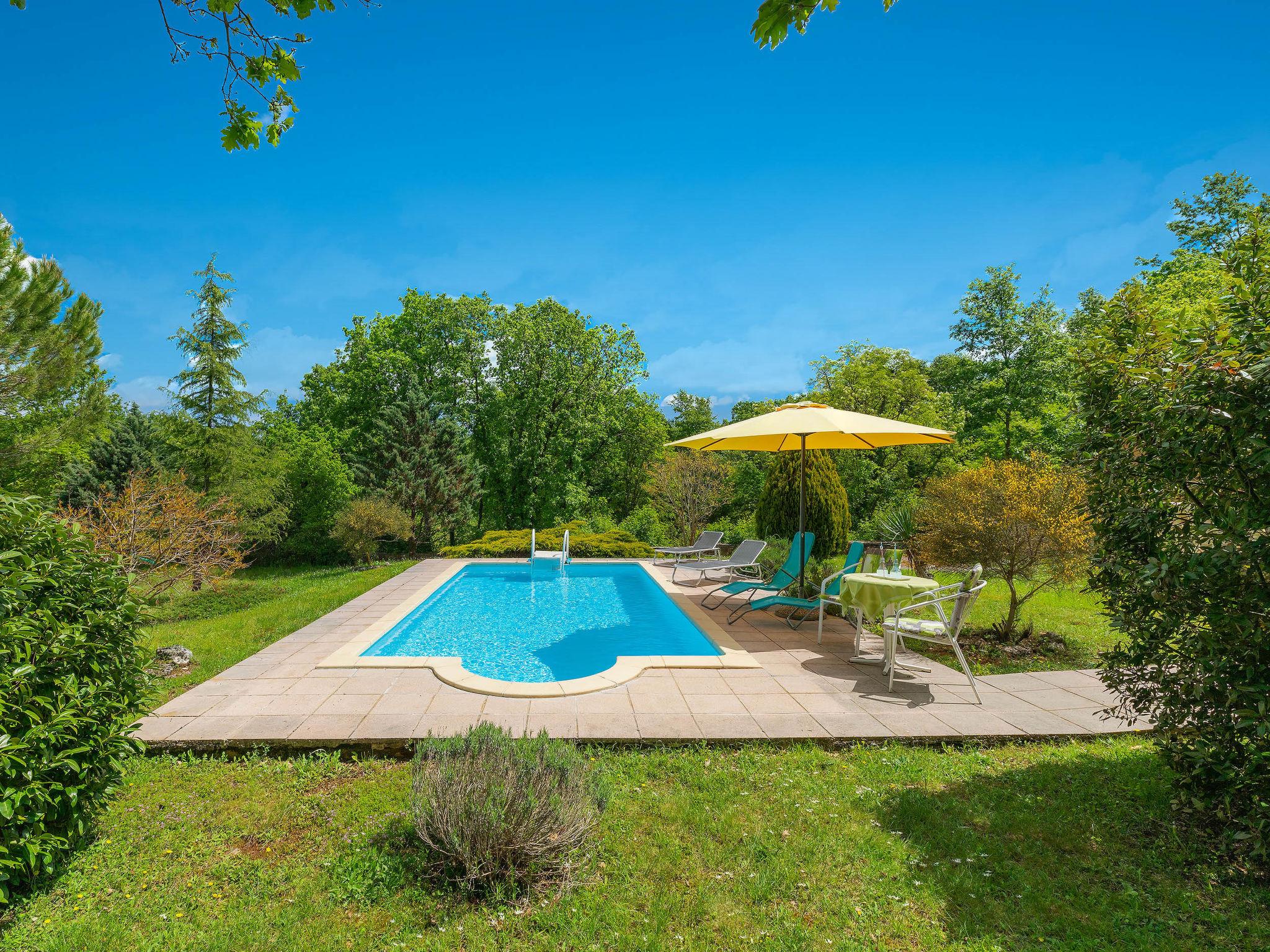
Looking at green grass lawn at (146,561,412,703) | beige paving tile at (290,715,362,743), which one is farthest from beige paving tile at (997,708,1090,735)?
green grass lawn at (146,561,412,703)

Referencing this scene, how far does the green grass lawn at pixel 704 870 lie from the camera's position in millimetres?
2227

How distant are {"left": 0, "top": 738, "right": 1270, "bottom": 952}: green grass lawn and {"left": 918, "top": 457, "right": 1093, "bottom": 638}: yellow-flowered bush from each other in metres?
2.83

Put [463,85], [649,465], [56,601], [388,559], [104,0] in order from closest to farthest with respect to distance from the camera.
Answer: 1. [56,601]
2. [104,0]
3. [463,85]
4. [388,559]
5. [649,465]

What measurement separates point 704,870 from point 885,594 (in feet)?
10.9

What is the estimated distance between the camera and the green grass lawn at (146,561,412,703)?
591 cm

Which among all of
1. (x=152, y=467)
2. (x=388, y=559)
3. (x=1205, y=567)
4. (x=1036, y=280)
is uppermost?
(x=1036, y=280)

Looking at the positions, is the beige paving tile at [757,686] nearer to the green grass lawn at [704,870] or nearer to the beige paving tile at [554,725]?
the green grass lawn at [704,870]

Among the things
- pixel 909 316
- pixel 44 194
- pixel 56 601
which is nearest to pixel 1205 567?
pixel 56 601

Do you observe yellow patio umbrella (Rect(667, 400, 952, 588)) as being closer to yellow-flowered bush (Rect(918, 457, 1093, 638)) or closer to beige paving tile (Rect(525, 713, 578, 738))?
yellow-flowered bush (Rect(918, 457, 1093, 638))

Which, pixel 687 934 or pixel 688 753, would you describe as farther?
pixel 688 753

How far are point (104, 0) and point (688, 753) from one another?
624 centimetres

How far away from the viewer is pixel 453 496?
65.2 feet

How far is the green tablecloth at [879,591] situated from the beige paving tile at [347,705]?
170 inches

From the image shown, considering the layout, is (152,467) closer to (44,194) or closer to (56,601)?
(44,194)
